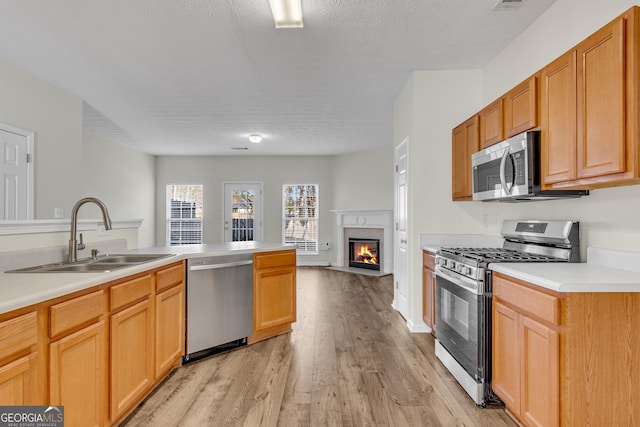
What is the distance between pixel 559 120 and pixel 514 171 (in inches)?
17.9

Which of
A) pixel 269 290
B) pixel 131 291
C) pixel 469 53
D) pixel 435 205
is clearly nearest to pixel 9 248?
pixel 131 291

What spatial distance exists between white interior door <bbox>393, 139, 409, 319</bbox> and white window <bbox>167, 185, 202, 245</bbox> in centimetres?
568

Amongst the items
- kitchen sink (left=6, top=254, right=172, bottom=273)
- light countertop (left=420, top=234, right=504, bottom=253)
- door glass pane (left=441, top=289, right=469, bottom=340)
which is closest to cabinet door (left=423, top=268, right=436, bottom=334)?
light countertop (left=420, top=234, right=504, bottom=253)

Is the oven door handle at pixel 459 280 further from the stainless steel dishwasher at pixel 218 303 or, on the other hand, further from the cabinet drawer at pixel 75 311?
the cabinet drawer at pixel 75 311

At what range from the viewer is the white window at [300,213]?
867 cm

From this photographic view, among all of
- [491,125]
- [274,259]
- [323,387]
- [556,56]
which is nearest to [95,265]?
[274,259]

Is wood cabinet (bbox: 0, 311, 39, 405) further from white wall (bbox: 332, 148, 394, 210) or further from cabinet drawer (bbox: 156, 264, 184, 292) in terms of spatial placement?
white wall (bbox: 332, 148, 394, 210)

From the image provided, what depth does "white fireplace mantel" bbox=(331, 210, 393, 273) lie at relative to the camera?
7461mm

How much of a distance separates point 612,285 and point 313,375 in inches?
77.1

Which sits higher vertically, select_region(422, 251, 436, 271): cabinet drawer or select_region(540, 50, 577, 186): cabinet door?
select_region(540, 50, 577, 186): cabinet door

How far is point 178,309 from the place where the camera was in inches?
108

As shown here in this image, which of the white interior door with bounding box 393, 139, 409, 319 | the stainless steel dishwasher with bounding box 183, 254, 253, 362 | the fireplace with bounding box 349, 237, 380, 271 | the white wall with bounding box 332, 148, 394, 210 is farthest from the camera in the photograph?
the white wall with bounding box 332, 148, 394, 210

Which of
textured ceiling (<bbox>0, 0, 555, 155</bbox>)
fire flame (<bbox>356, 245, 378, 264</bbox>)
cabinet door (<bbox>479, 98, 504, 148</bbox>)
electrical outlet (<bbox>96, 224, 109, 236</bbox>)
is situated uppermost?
textured ceiling (<bbox>0, 0, 555, 155</bbox>)

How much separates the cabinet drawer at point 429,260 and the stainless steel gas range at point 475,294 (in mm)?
354
